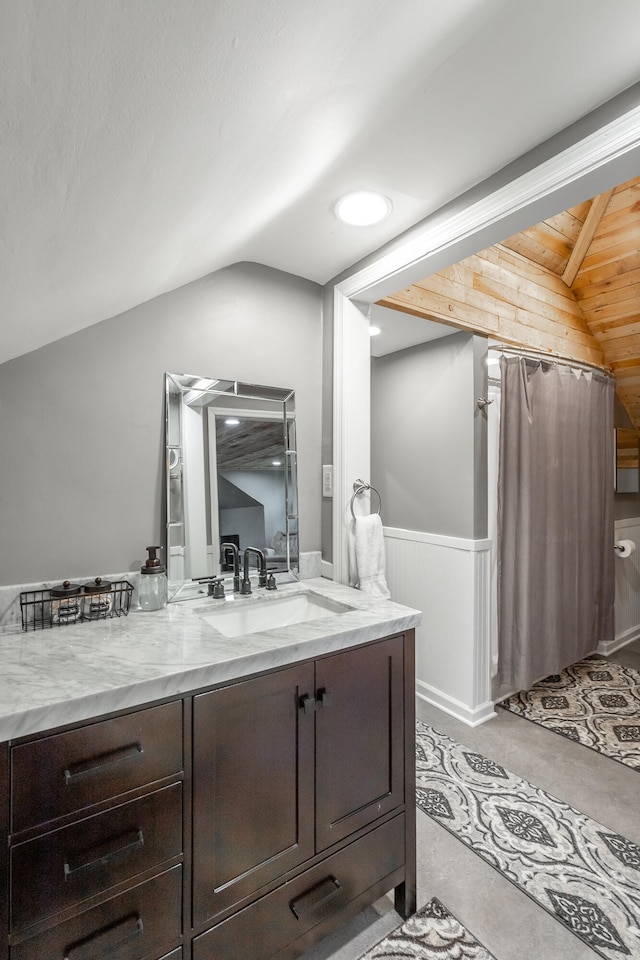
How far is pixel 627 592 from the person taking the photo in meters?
3.80

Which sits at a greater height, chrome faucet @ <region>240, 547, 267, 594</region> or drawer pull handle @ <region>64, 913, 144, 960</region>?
chrome faucet @ <region>240, 547, 267, 594</region>

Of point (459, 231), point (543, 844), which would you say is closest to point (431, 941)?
point (543, 844)

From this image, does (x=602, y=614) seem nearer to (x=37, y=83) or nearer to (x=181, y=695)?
(x=181, y=695)

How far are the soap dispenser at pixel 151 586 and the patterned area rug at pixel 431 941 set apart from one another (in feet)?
3.87

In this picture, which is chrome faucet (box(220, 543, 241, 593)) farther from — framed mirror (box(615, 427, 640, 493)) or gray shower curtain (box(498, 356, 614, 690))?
framed mirror (box(615, 427, 640, 493))

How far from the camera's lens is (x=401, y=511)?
3.00m

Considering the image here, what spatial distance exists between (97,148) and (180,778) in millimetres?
1190

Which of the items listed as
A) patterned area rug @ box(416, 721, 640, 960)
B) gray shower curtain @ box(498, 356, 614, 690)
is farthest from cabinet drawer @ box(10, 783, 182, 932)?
gray shower curtain @ box(498, 356, 614, 690)

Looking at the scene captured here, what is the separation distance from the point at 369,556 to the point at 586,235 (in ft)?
7.54

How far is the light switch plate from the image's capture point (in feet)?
6.73

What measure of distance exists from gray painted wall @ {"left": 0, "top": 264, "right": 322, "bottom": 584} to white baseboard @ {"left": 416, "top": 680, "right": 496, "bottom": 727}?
6.39 feet

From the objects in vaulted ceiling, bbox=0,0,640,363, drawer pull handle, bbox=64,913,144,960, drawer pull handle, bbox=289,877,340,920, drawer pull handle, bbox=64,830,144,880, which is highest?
vaulted ceiling, bbox=0,0,640,363

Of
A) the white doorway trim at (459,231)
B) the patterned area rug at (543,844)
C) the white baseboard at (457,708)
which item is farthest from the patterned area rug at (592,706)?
the white doorway trim at (459,231)

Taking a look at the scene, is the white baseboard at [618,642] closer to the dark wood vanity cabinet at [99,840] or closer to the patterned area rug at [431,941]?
the patterned area rug at [431,941]
